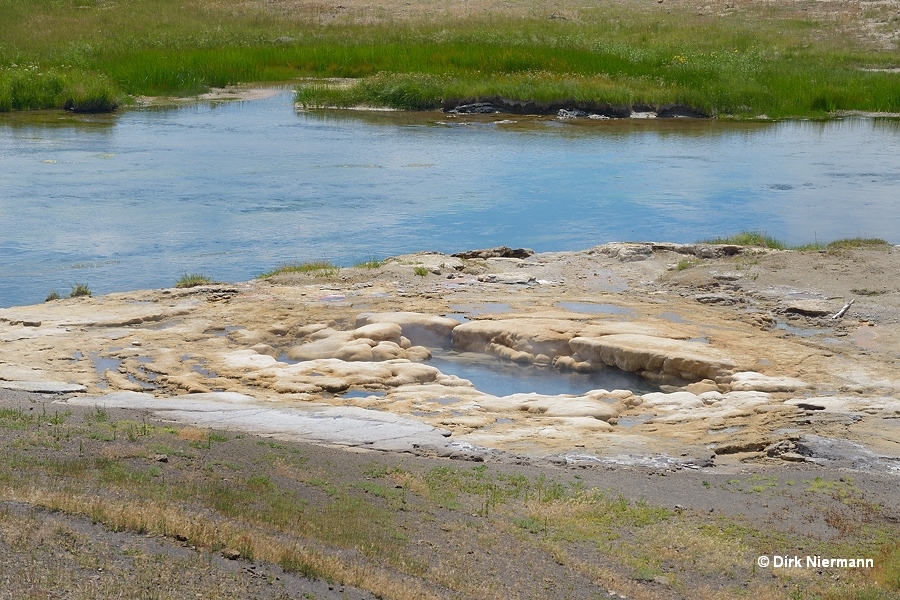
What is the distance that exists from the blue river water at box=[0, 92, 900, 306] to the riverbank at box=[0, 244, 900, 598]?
9.45 feet

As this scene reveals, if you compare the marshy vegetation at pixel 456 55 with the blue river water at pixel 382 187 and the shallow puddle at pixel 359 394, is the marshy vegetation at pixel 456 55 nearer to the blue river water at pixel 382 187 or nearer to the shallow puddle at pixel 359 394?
the blue river water at pixel 382 187

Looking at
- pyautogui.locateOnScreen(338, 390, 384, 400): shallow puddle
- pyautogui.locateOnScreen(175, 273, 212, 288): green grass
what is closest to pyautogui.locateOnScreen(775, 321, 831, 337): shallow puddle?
pyautogui.locateOnScreen(338, 390, 384, 400): shallow puddle

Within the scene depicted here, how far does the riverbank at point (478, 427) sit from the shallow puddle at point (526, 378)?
9cm

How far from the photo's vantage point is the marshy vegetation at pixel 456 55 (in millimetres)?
33312

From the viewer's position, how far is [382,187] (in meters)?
22.8

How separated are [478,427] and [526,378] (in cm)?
217

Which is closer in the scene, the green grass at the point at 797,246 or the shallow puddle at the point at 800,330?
the shallow puddle at the point at 800,330

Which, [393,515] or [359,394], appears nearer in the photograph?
[393,515]

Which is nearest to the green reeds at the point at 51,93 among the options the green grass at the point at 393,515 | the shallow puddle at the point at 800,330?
the shallow puddle at the point at 800,330

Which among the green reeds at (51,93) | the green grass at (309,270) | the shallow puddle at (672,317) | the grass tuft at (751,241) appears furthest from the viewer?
the green reeds at (51,93)

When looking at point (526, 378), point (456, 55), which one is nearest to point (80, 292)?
point (526, 378)

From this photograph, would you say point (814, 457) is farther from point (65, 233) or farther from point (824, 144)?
point (824, 144)

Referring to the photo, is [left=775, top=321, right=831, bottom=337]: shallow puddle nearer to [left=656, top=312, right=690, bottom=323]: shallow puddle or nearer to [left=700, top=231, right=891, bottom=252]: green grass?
[left=656, top=312, right=690, bottom=323]: shallow puddle

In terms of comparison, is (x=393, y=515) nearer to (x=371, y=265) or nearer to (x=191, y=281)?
(x=191, y=281)
